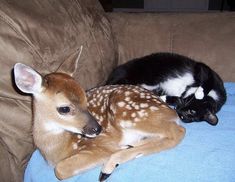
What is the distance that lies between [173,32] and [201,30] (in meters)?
0.18

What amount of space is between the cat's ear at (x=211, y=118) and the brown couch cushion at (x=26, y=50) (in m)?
0.67

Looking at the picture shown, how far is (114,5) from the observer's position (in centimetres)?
673

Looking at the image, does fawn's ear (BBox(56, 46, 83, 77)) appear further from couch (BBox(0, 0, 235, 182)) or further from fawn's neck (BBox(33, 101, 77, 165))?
fawn's neck (BBox(33, 101, 77, 165))

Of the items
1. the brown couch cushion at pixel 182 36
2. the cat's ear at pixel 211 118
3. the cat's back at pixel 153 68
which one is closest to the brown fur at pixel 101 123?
the cat's ear at pixel 211 118

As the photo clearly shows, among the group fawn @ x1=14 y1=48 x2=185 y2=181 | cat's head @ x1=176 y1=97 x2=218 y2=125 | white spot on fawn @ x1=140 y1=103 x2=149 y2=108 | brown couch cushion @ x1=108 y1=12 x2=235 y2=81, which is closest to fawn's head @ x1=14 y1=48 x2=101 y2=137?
fawn @ x1=14 y1=48 x2=185 y2=181

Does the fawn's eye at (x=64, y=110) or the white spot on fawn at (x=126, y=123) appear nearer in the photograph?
the fawn's eye at (x=64, y=110)

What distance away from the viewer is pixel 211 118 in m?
1.93

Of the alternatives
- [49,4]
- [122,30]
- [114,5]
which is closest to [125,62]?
[122,30]

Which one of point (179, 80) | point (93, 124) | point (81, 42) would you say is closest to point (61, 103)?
point (93, 124)

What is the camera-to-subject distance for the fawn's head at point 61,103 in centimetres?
154

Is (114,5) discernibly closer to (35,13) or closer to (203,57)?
(203,57)

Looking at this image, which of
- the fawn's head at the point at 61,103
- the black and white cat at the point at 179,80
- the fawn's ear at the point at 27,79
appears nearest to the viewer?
the fawn's ear at the point at 27,79

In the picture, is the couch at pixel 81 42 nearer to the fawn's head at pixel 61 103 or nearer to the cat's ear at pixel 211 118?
the fawn's head at pixel 61 103

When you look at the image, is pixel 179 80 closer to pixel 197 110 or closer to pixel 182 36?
pixel 182 36
